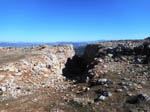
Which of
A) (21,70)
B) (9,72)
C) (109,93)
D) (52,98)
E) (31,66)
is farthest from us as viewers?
(31,66)

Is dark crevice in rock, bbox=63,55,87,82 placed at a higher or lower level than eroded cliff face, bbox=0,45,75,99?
lower

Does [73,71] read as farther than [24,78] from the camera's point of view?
Yes

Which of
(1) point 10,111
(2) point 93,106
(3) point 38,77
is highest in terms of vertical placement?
(2) point 93,106

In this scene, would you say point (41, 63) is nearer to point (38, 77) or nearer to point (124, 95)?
point (38, 77)

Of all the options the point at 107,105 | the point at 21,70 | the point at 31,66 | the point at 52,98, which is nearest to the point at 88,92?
the point at 107,105

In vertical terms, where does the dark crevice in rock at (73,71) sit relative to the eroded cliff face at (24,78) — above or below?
below

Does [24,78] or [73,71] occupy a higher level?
[24,78]

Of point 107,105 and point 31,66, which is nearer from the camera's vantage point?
point 107,105

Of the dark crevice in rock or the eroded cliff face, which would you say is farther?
the dark crevice in rock

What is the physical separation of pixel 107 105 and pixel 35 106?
367 cm

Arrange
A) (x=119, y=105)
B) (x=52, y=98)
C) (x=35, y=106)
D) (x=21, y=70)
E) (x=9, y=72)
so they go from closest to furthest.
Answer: (x=119, y=105) < (x=35, y=106) < (x=52, y=98) < (x=9, y=72) < (x=21, y=70)

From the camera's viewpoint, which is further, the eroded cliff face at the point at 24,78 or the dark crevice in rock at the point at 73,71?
the dark crevice in rock at the point at 73,71

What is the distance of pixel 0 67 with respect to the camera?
13.1 metres

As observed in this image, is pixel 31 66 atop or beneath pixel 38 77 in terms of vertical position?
atop
